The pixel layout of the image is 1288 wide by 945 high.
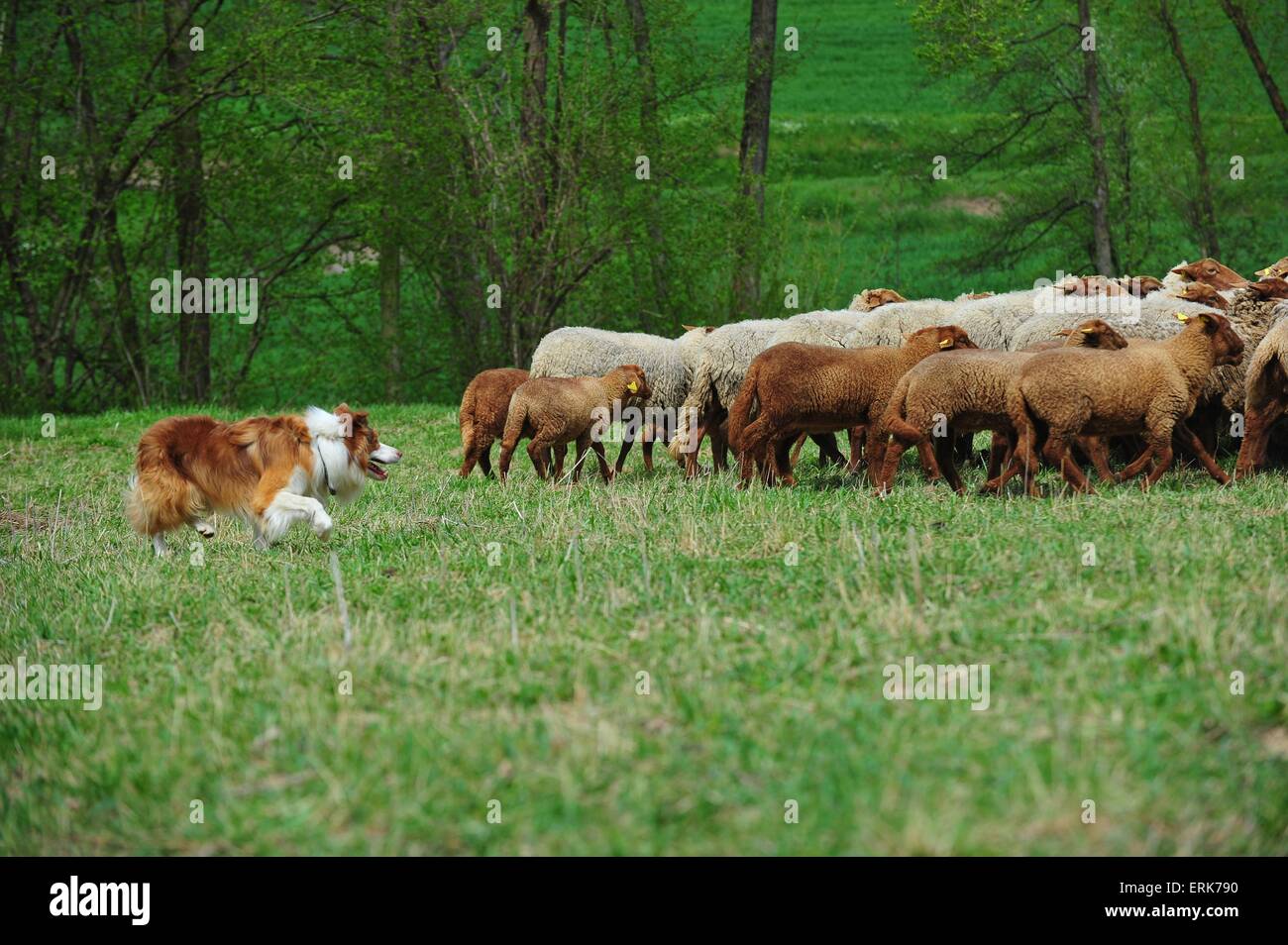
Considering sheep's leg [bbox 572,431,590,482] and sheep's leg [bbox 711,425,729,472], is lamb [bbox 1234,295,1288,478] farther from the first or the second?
sheep's leg [bbox 572,431,590,482]

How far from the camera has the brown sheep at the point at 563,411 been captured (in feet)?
41.2

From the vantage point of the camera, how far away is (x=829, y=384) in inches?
445

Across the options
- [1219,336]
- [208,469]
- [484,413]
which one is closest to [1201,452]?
[1219,336]

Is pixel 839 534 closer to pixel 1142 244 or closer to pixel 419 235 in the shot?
pixel 419 235

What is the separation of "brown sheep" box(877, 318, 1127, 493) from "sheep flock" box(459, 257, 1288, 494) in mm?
14

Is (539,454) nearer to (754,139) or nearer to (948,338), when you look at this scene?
(948,338)

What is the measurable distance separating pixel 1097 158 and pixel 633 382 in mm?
19329

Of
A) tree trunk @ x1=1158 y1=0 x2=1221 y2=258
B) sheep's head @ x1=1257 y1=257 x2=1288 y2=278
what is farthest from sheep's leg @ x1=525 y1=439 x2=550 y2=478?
tree trunk @ x1=1158 y1=0 x2=1221 y2=258

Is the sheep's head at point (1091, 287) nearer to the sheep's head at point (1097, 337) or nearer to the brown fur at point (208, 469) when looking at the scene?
the sheep's head at point (1097, 337)

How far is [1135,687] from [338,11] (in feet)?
69.4

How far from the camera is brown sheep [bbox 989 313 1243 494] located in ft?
32.9

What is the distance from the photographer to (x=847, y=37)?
60.5m

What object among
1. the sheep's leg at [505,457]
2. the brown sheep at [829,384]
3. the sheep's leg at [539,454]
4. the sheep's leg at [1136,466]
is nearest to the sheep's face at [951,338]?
the brown sheep at [829,384]

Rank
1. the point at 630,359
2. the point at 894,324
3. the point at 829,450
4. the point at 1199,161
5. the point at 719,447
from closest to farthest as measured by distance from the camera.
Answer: the point at 894,324 → the point at 719,447 → the point at 829,450 → the point at 630,359 → the point at 1199,161
